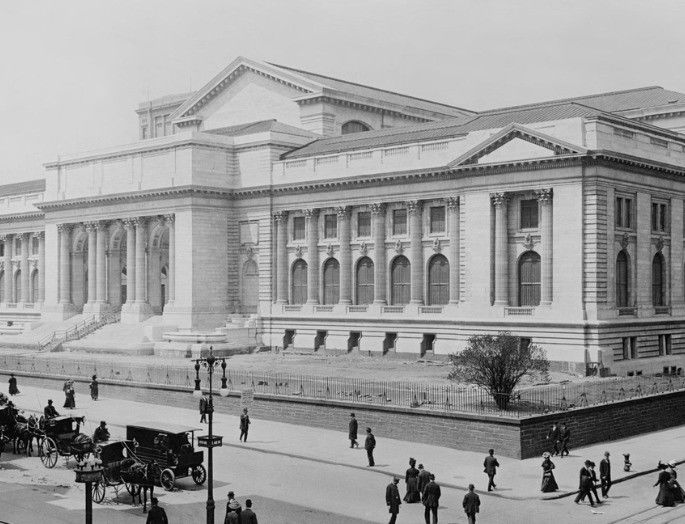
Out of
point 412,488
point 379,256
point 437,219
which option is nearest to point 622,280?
point 437,219

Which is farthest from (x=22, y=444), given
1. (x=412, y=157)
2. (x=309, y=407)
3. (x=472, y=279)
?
(x=412, y=157)

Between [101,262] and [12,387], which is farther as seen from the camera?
Answer: [101,262]

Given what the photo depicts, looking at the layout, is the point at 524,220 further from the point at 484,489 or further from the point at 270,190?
the point at 484,489

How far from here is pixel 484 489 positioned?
3519cm

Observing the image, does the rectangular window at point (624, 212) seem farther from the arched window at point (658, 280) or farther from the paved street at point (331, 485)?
the paved street at point (331, 485)

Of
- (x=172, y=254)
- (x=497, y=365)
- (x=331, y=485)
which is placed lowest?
(x=331, y=485)

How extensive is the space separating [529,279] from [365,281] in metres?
15.1

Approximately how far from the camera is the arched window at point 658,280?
67688mm

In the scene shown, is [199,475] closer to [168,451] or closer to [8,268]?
[168,451]

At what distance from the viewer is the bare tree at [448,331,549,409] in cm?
4472

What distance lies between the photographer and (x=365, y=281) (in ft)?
251

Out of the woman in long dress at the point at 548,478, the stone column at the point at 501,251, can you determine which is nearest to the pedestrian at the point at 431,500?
the woman in long dress at the point at 548,478

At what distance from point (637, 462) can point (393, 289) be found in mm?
35688

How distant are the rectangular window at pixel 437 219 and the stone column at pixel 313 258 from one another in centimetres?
1059
